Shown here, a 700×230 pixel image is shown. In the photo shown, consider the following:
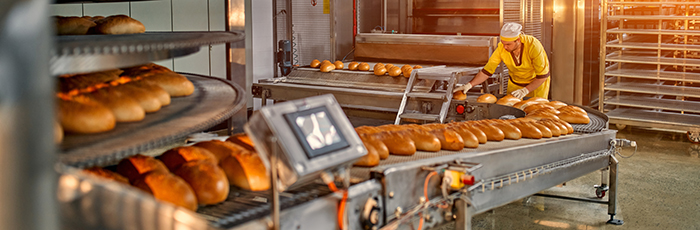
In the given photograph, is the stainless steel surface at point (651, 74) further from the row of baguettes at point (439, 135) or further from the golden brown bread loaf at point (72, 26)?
the golden brown bread loaf at point (72, 26)

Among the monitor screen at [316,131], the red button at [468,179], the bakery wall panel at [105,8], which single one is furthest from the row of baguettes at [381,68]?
the monitor screen at [316,131]

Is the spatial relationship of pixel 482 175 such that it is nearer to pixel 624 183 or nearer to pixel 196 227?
pixel 196 227

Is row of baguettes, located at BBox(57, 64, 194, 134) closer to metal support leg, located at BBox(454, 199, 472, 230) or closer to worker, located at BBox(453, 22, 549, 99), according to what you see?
metal support leg, located at BBox(454, 199, 472, 230)

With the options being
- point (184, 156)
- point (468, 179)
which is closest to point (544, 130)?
point (468, 179)

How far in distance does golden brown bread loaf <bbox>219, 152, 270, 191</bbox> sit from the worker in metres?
3.08

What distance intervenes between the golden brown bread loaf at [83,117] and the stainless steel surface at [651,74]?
5840mm

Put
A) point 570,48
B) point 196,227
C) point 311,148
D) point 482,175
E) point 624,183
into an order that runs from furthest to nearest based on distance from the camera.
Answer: point 570,48 < point 624,183 < point 482,175 < point 311,148 < point 196,227

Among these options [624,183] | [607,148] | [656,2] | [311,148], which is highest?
[656,2]

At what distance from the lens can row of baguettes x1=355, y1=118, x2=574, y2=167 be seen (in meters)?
2.21

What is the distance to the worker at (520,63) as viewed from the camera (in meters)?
4.75

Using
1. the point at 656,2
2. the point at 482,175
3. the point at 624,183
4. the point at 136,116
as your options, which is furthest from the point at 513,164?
the point at 656,2

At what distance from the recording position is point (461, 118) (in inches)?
176

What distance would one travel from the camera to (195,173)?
170 cm

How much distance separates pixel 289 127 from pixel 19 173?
2.00 feet
